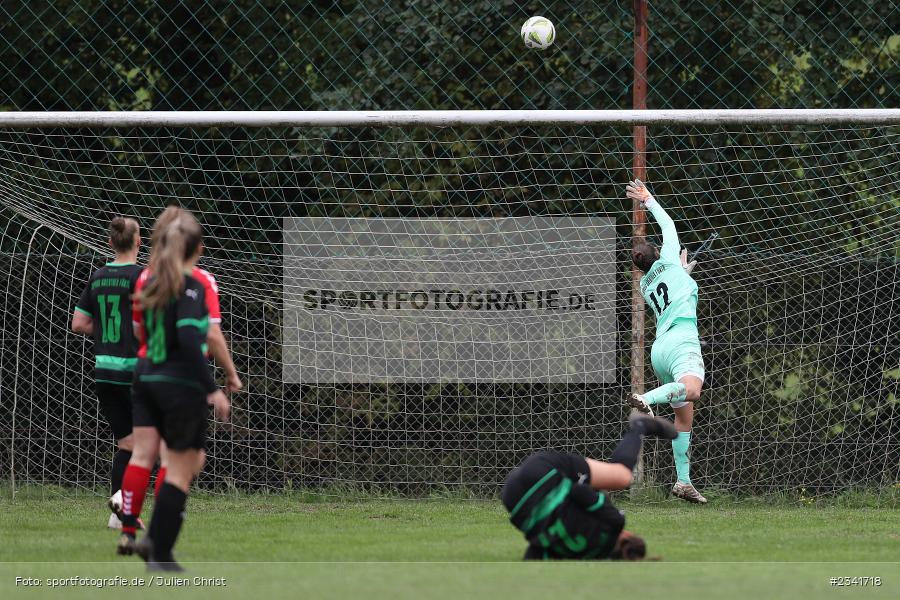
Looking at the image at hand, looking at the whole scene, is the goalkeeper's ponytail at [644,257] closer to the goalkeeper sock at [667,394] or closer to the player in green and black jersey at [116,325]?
the goalkeeper sock at [667,394]

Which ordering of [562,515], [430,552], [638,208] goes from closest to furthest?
[562,515] → [430,552] → [638,208]

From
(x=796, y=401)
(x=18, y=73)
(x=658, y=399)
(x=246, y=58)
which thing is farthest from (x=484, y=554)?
(x=18, y=73)

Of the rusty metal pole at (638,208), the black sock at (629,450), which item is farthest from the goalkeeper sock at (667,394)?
the black sock at (629,450)

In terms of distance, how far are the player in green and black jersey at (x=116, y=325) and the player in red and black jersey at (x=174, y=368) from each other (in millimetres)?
1843

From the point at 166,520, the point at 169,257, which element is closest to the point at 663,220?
the point at 169,257

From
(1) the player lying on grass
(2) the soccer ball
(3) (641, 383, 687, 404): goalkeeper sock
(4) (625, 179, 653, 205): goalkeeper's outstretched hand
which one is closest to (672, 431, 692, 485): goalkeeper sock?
(3) (641, 383, 687, 404): goalkeeper sock

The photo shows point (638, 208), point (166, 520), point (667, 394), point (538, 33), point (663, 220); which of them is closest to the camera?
point (166, 520)

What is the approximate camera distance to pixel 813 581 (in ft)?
17.3

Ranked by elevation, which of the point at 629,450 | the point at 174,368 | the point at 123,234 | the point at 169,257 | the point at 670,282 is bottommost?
the point at 629,450

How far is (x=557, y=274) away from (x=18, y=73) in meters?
5.94

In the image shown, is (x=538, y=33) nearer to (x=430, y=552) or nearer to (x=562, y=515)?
(x=430, y=552)

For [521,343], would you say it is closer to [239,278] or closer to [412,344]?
[412,344]

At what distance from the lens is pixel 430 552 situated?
6672 millimetres

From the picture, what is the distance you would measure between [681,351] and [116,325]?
4043 mm
